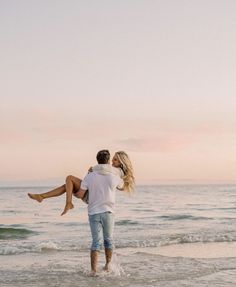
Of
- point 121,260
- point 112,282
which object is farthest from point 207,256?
point 112,282

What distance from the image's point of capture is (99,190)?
30.1 ft

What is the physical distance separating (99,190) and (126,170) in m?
0.70

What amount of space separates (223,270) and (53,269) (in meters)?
3.34

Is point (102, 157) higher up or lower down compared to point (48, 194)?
higher up

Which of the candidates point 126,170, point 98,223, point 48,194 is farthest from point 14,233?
point 48,194

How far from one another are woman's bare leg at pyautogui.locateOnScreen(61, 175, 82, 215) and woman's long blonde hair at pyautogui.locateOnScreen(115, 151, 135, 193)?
34.2 inches

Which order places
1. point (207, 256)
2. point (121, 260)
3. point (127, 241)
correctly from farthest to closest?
point (127, 241), point (207, 256), point (121, 260)

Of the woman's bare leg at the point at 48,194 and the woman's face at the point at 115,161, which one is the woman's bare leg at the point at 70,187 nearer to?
the woman's bare leg at the point at 48,194

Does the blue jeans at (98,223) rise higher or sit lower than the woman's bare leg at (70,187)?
lower

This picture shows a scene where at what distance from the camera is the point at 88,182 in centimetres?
916

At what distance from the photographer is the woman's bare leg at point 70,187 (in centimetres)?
898

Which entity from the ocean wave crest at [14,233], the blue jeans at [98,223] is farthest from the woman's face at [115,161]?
the ocean wave crest at [14,233]

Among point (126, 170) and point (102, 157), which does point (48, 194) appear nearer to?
point (102, 157)

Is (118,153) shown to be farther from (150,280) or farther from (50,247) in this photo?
(50,247)
